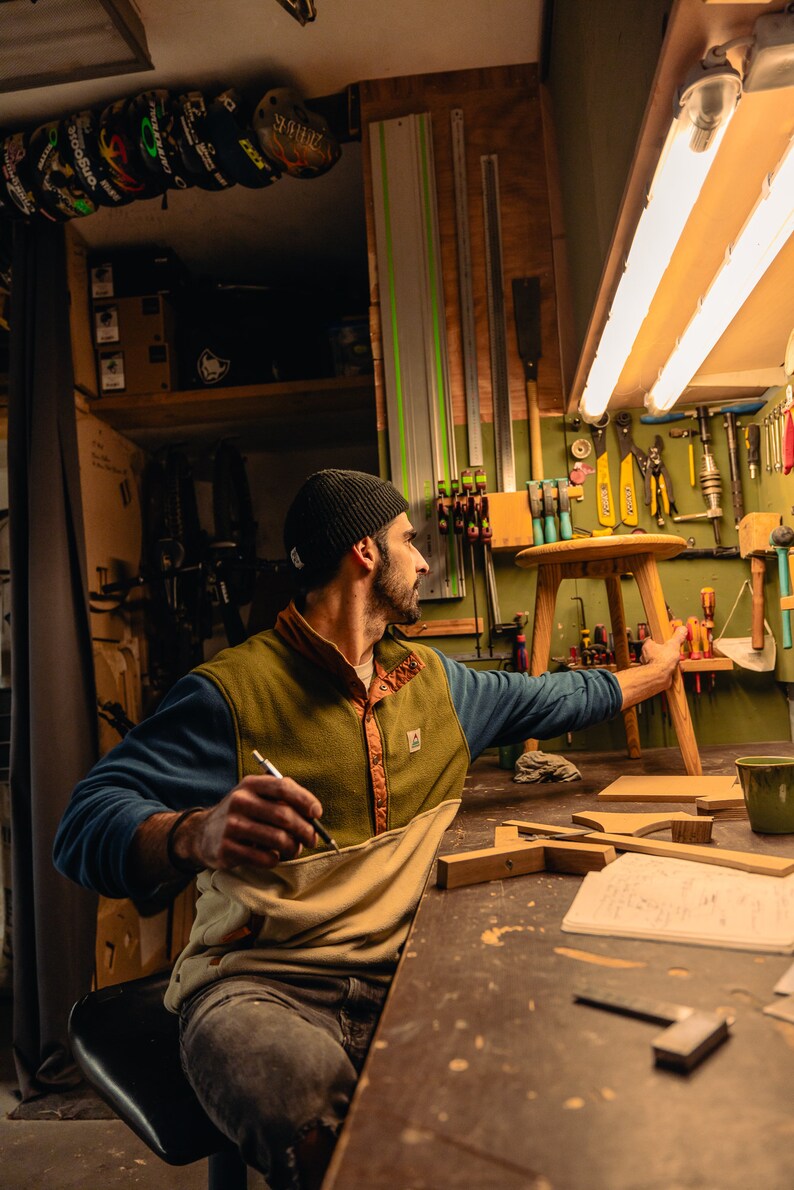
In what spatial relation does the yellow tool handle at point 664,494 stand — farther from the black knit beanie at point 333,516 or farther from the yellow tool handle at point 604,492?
the black knit beanie at point 333,516

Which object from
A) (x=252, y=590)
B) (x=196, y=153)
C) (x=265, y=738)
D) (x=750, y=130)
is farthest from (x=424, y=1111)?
(x=252, y=590)

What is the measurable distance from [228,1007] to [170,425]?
338 cm

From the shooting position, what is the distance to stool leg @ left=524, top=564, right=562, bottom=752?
8.05ft

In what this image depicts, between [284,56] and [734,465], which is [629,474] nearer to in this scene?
[734,465]

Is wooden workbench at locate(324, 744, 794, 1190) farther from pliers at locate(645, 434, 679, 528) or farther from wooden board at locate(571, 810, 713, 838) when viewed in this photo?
pliers at locate(645, 434, 679, 528)

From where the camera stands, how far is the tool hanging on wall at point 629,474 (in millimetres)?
2893

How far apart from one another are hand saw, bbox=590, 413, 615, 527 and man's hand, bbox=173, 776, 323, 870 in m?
2.10

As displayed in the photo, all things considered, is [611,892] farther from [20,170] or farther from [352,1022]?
[20,170]

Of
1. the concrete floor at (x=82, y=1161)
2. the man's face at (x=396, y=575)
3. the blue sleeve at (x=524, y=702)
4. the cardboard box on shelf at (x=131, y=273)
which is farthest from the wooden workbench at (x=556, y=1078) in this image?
the cardboard box on shelf at (x=131, y=273)

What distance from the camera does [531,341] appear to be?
9.72ft

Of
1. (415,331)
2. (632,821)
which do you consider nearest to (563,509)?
(415,331)

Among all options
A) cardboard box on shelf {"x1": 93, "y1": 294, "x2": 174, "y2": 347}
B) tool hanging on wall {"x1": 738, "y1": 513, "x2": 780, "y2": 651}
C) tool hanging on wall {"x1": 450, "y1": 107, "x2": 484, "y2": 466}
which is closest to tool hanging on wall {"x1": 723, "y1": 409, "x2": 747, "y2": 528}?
tool hanging on wall {"x1": 738, "y1": 513, "x2": 780, "y2": 651}

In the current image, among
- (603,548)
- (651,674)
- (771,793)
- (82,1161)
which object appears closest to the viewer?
(771,793)

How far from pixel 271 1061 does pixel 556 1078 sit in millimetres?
514
